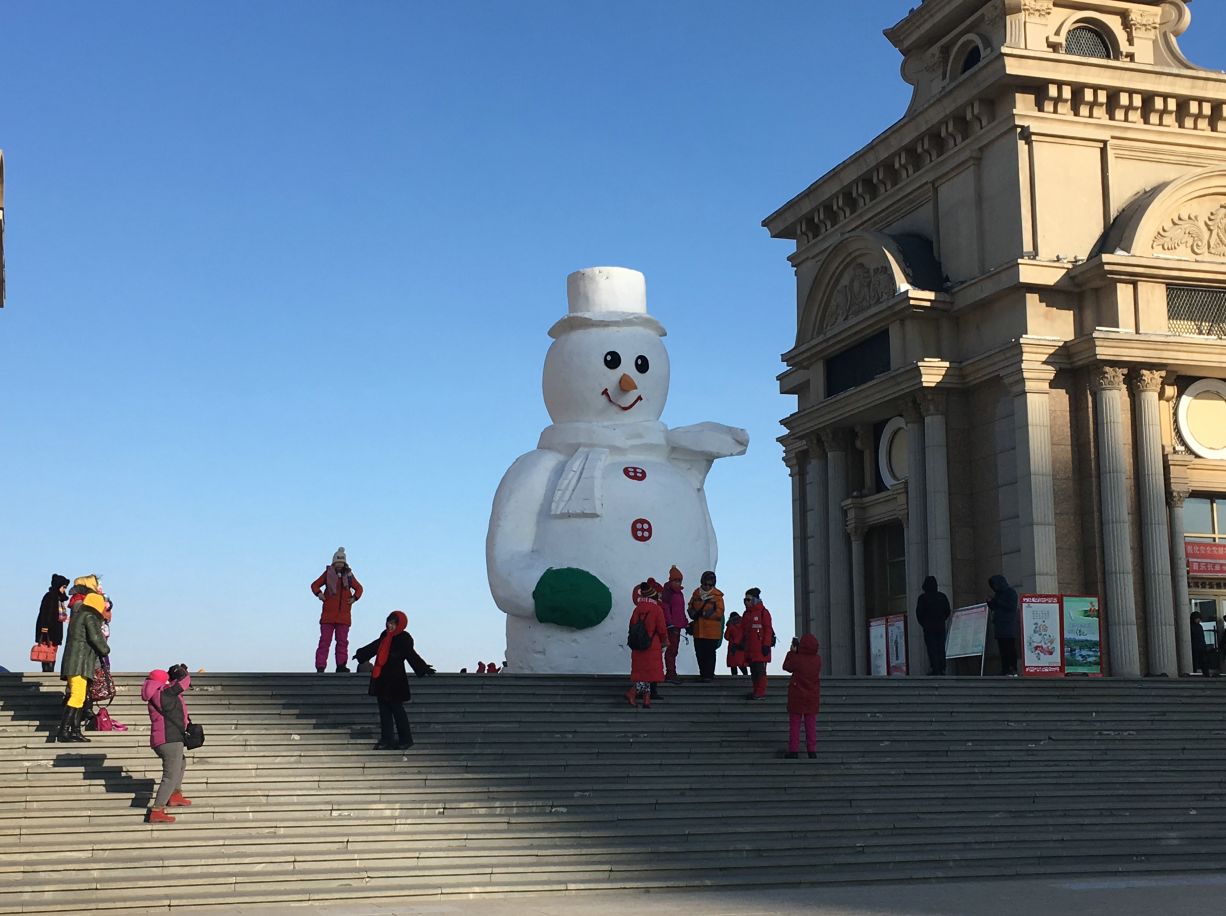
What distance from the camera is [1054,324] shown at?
29.8 metres

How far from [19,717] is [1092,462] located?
1986 centimetres

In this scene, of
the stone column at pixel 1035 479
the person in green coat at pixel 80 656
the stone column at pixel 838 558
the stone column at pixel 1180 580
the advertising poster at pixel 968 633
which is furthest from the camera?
the stone column at pixel 838 558

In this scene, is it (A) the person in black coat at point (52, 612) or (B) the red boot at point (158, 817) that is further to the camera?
(A) the person in black coat at point (52, 612)

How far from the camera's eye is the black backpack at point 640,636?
18.4 metres

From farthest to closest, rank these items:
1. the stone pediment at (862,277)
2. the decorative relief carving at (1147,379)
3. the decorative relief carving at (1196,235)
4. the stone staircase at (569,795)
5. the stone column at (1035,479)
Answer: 1. the stone pediment at (862,277)
2. the decorative relief carving at (1196,235)
3. the decorative relief carving at (1147,379)
4. the stone column at (1035,479)
5. the stone staircase at (569,795)

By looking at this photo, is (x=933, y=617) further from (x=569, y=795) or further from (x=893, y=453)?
(x=569, y=795)

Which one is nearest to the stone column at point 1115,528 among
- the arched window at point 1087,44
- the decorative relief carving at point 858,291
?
the decorative relief carving at point 858,291

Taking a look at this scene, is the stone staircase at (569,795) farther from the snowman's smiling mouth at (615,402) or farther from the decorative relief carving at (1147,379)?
the decorative relief carving at (1147,379)

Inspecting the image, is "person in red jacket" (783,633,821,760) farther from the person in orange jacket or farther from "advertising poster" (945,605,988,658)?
"advertising poster" (945,605,988,658)

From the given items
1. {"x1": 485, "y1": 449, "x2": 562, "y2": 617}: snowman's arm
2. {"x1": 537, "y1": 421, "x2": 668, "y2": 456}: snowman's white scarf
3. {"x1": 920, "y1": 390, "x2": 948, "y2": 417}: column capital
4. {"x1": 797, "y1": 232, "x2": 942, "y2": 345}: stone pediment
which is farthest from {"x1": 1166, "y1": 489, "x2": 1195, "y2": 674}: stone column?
{"x1": 485, "y1": 449, "x2": 562, "y2": 617}: snowman's arm

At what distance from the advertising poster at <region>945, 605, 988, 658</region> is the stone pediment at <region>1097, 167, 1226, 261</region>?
7937mm

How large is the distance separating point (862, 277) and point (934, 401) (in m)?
4.17

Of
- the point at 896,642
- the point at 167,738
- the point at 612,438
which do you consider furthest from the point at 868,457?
the point at 167,738

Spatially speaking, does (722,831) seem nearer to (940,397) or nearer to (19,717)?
(19,717)
